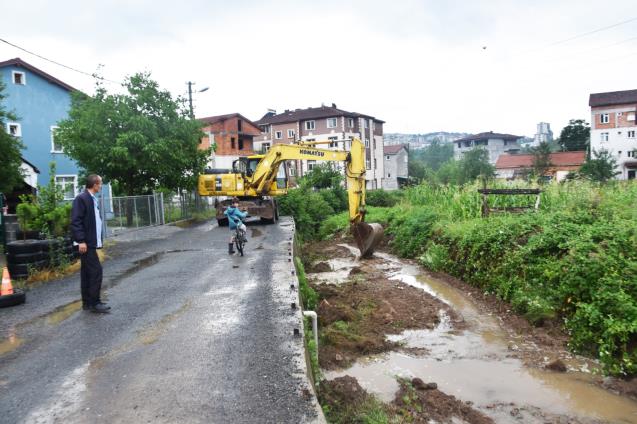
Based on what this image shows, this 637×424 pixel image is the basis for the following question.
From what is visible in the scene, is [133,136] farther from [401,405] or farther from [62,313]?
[401,405]

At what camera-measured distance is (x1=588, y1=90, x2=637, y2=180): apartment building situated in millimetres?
58000

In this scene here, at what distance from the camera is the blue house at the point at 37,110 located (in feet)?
97.7

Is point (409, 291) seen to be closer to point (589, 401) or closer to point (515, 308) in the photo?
point (515, 308)

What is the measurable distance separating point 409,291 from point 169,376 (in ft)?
25.7

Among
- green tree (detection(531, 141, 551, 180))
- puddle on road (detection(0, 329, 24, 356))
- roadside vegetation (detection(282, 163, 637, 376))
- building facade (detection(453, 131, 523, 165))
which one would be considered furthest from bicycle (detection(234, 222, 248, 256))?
building facade (detection(453, 131, 523, 165))

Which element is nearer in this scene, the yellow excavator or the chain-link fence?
the yellow excavator

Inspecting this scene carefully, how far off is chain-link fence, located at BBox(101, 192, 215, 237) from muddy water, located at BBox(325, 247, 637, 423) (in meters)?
12.6

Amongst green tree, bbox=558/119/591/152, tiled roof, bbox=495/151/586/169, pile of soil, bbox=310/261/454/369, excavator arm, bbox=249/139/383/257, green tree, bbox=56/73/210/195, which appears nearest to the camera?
pile of soil, bbox=310/261/454/369

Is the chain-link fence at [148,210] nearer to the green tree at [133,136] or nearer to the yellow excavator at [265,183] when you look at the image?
the green tree at [133,136]

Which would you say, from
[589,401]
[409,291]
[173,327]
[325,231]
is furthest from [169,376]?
[325,231]

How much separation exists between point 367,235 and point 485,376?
30.1 feet

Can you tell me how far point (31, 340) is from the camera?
6266mm

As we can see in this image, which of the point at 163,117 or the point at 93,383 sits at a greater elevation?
the point at 163,117

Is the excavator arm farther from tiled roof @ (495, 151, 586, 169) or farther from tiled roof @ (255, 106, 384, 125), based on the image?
tiled roof @ (495, 151, 586, 169)
